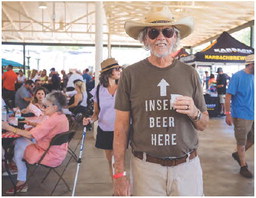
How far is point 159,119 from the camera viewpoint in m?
1.68

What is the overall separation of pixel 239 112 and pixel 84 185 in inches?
87.1

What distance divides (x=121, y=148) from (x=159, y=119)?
11.3 inches

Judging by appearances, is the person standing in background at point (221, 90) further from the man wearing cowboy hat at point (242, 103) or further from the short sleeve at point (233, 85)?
the short sleeve at point (233, 85)

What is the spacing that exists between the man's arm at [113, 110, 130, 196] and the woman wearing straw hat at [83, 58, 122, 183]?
1530 mm

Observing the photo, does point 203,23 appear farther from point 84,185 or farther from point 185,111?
point 185,111

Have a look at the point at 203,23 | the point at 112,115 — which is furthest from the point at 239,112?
the point at 203,23

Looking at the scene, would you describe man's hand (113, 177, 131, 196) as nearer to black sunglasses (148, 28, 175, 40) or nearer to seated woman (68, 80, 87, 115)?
black sunglasses (148, 28, 175, 40)

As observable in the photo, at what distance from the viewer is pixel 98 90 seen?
351cm

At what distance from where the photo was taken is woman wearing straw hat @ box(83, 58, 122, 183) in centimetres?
335

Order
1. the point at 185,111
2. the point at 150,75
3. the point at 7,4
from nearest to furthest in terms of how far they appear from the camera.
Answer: the point at 185,111 → the point at 150,75 → the point at 7,4

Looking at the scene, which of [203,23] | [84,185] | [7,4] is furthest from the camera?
[203,23]

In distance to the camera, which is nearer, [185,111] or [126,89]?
[185,111]

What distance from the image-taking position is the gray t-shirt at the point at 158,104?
1674mm

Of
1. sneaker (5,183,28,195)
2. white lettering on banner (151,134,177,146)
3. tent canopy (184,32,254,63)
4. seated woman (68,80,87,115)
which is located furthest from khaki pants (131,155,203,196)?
tent canopy (184,32,254,63)
